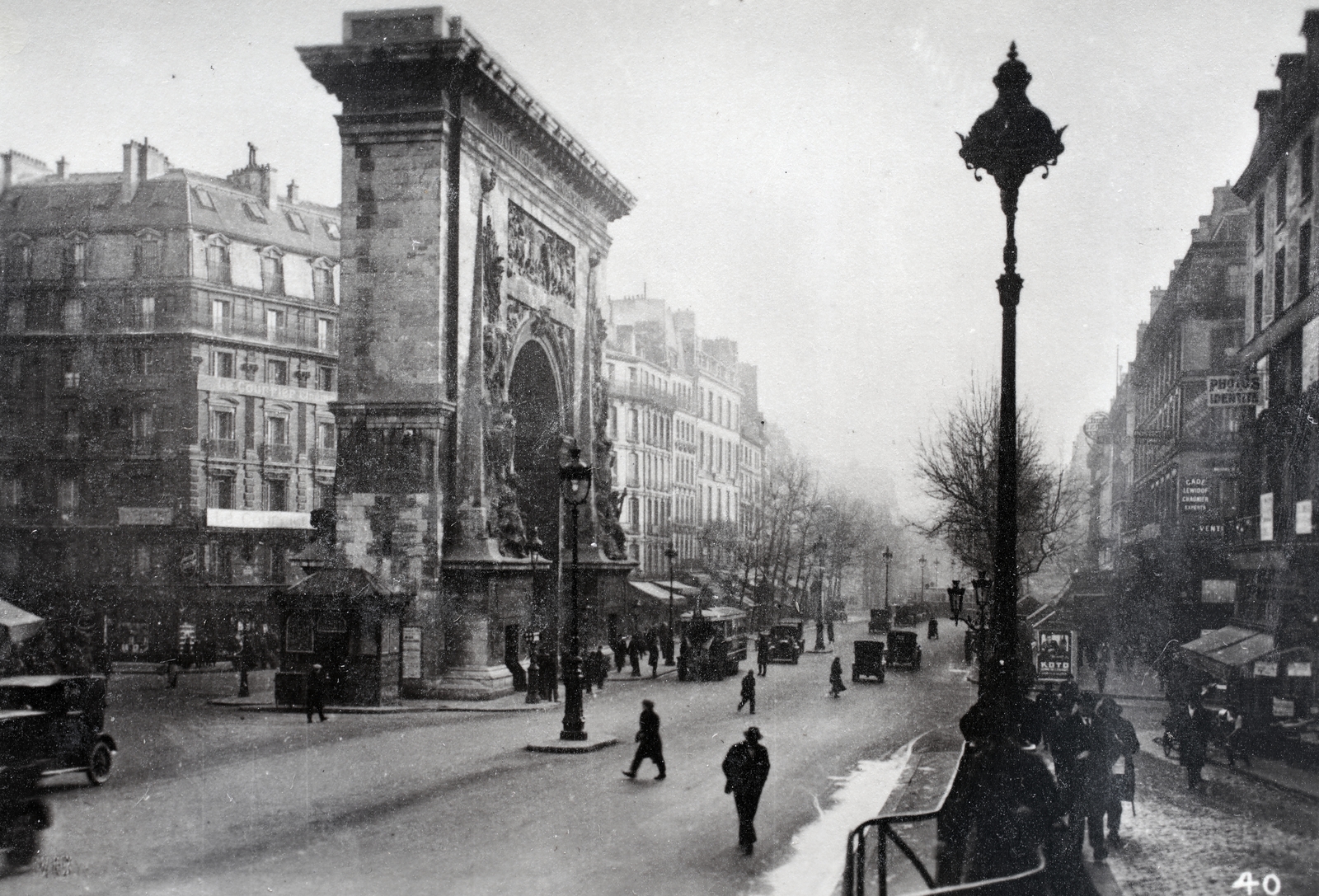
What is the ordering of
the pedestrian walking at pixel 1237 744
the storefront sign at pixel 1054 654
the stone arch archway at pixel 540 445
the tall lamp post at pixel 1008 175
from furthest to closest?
1. the stone arch archway at pixel 540 445
2. the storefront sign at pixel 1054 654
3. the pedestrian walking at pixel 1237 744
4. the tall lamp post at pixel 1008 175

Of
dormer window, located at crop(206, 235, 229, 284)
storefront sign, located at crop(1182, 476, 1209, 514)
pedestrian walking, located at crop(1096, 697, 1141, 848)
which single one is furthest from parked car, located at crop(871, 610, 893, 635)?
pedestrian walking, located at crop(1096, 697, 1141, 848)

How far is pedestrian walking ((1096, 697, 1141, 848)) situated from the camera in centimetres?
1409

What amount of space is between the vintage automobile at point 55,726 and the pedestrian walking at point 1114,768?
1346 cm

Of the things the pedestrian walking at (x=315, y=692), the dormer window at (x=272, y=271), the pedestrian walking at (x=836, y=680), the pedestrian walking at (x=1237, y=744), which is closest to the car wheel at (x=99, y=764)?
the pedestrian walking at (x=315, y=692)

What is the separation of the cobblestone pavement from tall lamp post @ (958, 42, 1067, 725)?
3669 millimetres

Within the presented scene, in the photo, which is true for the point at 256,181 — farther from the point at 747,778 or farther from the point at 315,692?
the point at 747,778

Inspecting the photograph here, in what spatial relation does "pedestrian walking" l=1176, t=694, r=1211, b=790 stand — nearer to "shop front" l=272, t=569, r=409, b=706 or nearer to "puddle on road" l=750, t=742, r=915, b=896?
"puddle on road" l=750, t=742, r=915, b=896

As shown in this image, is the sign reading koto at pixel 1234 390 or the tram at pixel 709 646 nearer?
the sign reading koto at pixel 1234 390

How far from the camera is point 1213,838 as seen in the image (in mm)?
14648

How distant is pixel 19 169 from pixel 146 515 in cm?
1389

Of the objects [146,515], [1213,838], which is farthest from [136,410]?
[1213,838]

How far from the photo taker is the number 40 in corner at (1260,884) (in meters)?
11.5

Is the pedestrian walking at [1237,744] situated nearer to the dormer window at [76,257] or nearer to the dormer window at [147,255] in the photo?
the dormer window at [147,255]

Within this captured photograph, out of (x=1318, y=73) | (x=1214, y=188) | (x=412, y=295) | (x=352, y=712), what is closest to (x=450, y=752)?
(x=352, y=712)
